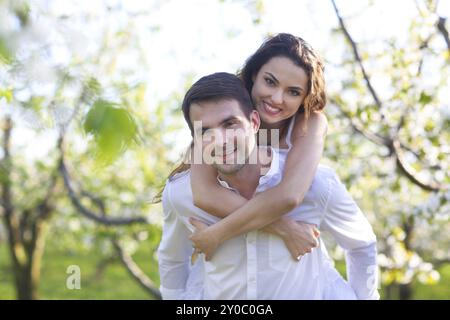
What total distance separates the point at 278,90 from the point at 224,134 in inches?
11.9

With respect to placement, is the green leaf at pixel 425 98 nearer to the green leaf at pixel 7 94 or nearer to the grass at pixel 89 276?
the green leaf at pixel 7 94

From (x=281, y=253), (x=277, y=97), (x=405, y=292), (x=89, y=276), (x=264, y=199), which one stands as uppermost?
(x=277, y=97)

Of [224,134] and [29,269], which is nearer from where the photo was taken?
[224,134]

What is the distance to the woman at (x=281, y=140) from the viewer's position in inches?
65.2

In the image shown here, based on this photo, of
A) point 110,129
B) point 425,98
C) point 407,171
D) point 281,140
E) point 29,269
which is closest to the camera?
point 110,129

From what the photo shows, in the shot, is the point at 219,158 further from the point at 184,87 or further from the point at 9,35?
the point at 184,87

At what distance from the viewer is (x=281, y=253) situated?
1.71 m

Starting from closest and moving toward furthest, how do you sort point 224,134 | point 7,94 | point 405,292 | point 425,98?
point 224,134 < point 7,94 < point 425,98 < point 405,292

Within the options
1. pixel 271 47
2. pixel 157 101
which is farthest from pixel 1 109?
pixel 157 101

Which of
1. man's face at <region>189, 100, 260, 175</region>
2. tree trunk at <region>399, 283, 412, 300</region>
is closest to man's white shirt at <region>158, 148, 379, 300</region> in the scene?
man's face at <region>189, 100, 260, 175</region>

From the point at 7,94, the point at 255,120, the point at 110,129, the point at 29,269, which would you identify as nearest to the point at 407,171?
the point at 255,120

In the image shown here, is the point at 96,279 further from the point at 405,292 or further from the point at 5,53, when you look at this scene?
the point at 5,53

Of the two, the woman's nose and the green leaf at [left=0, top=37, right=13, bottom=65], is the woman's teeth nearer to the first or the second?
the woman's nose

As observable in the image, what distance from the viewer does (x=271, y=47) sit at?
196cm
